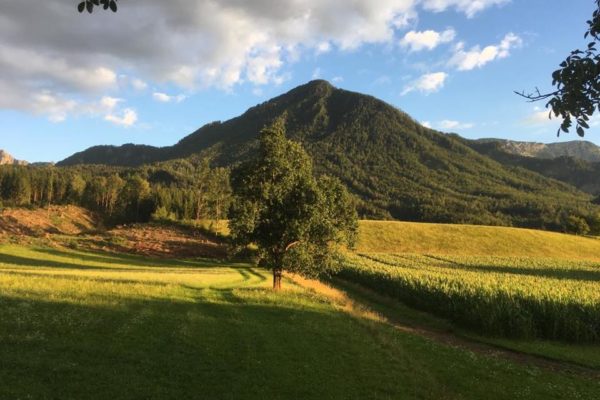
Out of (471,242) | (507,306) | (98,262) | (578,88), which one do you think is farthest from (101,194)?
(578,88)

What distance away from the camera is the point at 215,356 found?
14891mm

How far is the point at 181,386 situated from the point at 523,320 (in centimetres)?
2176

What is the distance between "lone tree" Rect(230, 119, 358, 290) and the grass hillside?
5401cm

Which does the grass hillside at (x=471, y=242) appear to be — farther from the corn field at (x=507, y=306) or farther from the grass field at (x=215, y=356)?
the grass field at (x=215, y=356)

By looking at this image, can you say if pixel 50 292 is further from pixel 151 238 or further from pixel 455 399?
pixel 151 238

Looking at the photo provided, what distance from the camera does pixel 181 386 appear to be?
11.8 metres

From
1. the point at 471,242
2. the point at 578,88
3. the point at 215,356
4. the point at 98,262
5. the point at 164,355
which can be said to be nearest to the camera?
the point at 578,88

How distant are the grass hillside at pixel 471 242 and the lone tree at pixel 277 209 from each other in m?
54.0

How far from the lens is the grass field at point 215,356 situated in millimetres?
11719

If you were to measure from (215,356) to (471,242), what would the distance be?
298 ft

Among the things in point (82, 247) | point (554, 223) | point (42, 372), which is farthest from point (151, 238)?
point (554, 223)

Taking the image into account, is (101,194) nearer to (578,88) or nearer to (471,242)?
(471,242)

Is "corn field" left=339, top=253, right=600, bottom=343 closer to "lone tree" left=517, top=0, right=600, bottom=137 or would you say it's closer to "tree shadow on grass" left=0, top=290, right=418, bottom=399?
"tree shadow on grass" left=0, top=290, right=418, bottom=399

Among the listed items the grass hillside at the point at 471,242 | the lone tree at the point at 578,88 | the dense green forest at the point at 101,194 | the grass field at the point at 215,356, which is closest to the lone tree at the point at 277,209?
the grass field at the point at 215,356
